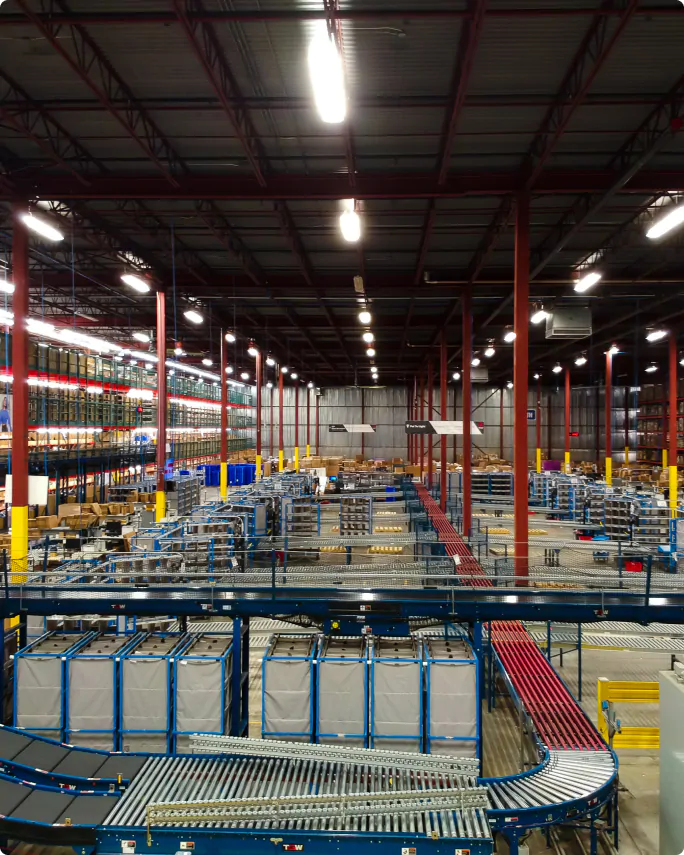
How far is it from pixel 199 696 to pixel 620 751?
713cm

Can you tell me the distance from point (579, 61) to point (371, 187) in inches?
183

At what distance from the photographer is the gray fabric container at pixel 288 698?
28.1 feet

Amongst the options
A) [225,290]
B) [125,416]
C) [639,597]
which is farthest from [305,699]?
[125,416]

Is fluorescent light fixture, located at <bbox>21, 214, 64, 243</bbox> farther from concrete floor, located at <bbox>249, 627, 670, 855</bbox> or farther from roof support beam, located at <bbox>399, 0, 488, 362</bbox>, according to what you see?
concrete floor, located at <bbox>249, 627, 670, 855</bbox>

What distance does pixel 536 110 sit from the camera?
10.1 m

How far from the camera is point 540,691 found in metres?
9.62

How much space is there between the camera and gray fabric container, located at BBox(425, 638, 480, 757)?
8461mm

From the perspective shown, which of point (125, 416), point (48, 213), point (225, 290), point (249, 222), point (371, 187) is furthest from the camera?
point (125, 416)

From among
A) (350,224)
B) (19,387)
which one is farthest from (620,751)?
(19,387)

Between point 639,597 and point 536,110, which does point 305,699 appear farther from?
point 536,110

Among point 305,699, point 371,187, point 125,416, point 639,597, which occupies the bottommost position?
point 305,699

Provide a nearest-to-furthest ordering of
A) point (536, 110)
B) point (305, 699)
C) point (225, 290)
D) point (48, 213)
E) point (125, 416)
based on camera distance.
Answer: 1. point (305, 699)
2. point (536, 110)
3. point (48, 213)
4. point (225, 290)
5. point (125, 416)

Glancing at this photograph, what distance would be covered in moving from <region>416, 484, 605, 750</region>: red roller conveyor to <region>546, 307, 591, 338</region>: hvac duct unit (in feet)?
28.1

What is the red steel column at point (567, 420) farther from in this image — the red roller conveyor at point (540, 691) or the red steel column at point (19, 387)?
the red steel column at point (19, 387)
